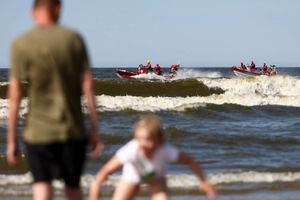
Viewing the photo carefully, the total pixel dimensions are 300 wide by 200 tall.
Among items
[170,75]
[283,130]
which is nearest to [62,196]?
[283,130]

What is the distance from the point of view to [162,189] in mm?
4668

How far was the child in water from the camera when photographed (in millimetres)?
4340

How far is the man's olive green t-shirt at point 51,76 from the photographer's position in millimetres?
3975

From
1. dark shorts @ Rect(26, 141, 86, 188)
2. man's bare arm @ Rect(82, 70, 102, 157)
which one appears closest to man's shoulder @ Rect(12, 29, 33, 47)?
man's bare arm @ Rect(82, 70, 102, 157)

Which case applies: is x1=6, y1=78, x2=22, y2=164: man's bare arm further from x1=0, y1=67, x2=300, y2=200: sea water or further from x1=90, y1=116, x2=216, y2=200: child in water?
x1=0, y1=67, x2=300, y2=200: sea water

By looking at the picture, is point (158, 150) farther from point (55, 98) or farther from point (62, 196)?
point (62, 196)

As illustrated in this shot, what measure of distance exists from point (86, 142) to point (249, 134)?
37.9 ft

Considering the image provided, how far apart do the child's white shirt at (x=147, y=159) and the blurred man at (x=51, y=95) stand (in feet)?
1.34

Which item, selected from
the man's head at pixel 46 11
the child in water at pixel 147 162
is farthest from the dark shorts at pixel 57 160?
the man's head at pixel 46 11

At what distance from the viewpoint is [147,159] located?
455 cm

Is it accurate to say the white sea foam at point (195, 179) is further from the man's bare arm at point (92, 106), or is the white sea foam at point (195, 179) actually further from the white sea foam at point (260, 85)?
the white sea foam at point (260, 85)

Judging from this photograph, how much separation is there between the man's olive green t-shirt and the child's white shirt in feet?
1.73

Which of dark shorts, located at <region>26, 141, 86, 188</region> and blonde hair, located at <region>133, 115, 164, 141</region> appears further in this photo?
blonde hair, located at <region>133, 115, 164, 141</region>

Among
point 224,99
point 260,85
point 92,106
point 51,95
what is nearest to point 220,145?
point 92,106
